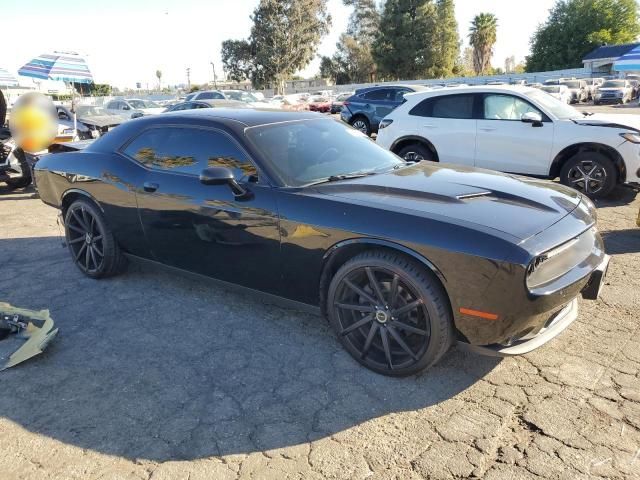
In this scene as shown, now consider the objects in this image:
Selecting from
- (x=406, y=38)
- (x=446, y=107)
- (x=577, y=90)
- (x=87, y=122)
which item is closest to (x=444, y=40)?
(x=406, y=38)

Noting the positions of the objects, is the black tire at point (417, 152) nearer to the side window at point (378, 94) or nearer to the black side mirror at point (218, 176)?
the black side mirror at point (218, 176)

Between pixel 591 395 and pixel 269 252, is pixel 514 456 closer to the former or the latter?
pixel 591 395

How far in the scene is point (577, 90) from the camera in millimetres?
31859

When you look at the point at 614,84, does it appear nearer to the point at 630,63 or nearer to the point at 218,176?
the point at 630,63

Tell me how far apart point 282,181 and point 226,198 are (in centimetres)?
44

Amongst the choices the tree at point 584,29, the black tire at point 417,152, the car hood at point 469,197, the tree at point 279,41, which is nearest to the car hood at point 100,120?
the black tire at point 417,152

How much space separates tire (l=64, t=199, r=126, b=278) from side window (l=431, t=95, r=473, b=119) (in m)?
5.60

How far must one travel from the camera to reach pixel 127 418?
2.66 metres

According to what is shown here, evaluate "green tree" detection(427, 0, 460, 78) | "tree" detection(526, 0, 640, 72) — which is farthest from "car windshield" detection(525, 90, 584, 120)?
"tree" detection(526, 0, 640, 72)

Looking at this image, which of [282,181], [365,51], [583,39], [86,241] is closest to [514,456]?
[282,181]

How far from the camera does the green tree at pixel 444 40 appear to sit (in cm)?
5172

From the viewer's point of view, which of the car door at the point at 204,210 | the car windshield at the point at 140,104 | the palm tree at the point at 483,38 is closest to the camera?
the car door at the point at 204,210

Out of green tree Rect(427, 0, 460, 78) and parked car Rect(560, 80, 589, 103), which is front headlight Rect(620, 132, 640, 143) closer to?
parked car Rect(560, 80, 589, 103)

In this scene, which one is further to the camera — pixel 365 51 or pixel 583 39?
pixel 365 51
